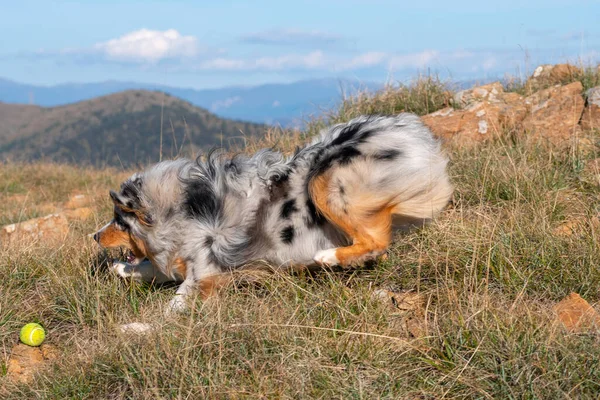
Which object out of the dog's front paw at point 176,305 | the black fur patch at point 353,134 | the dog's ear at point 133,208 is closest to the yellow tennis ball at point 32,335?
the dog's front paw at point 176,305

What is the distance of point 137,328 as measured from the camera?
4383 mm

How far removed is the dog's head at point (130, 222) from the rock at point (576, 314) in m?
3.13

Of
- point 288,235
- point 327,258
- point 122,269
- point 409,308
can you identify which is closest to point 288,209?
point 288,235

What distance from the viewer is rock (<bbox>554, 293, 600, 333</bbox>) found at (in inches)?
151

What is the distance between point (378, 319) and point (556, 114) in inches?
186

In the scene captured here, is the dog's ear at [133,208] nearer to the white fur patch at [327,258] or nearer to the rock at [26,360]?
the rock at [26,360]

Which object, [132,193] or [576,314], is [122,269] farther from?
[576,314]

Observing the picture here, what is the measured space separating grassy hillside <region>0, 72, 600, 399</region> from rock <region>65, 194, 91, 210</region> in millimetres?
4143

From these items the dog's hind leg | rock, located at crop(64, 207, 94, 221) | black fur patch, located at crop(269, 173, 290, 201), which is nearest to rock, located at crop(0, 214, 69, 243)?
rock, located at crop(64, 207, 94, 221)

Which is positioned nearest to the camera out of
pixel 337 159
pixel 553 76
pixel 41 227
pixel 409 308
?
pixel 409 308

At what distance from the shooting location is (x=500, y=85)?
29.9 feet

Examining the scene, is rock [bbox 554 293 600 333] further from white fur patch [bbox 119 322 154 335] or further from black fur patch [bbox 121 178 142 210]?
black fur patch [bbox 121 178 142 210]

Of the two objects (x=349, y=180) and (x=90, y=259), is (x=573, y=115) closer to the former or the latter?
(x=349, y=180)

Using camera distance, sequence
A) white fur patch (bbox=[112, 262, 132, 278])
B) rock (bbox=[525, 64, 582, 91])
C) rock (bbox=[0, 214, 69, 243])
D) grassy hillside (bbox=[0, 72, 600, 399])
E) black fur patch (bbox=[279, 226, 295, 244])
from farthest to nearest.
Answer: rock (bbox=[525, 64, 582, 91]), rock (bbox=[0, 214, 69, 243]), white fur patch (bbox=[112, 262, 132, 278]), black fur patch (bbox=[279, 226, 295, 244]), grassy hillside (bbox=[0, 72, 600, 399])
